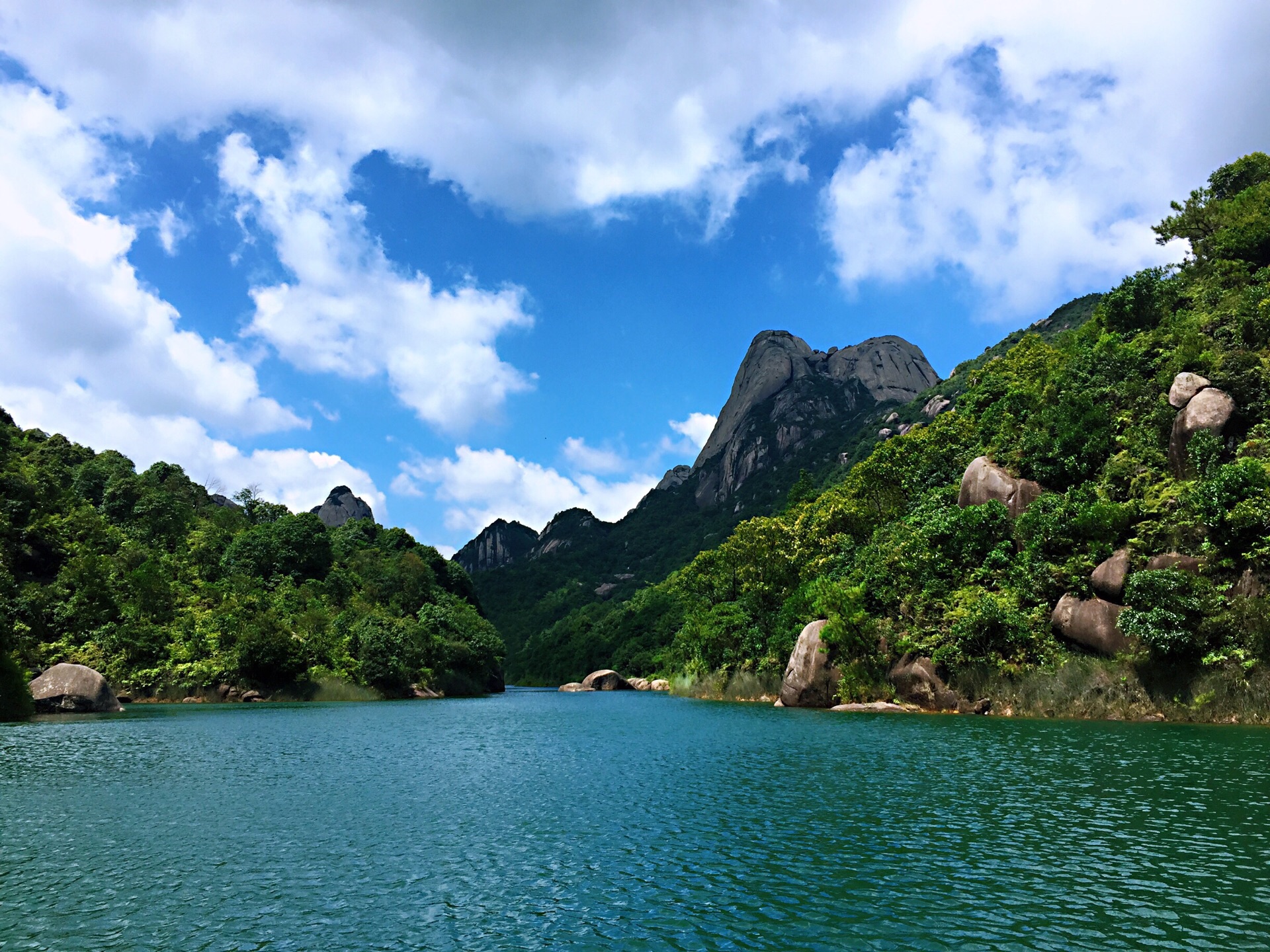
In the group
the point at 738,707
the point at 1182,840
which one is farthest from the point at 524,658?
the point at 1182,840

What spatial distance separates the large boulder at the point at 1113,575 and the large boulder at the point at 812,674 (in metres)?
18.7

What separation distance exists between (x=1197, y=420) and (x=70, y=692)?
69837 millimetres

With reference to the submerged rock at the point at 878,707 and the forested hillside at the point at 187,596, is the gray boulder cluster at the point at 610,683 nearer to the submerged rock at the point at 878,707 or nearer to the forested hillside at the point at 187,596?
the forested hillside at the point at 187,596

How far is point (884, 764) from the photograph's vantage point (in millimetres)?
23266

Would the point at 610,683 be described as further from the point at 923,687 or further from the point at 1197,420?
the point at 1197,420

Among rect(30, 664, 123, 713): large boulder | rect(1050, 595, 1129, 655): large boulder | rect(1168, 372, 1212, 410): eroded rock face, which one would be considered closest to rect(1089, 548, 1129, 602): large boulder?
rect(1050, 595, 1129, 655): large boulder

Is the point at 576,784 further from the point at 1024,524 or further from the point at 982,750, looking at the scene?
the point at 1024,524

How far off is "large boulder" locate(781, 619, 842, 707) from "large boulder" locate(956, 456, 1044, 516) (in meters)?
13.8

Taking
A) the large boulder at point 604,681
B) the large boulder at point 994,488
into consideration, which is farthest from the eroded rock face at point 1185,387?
the large boulder at point 604,681

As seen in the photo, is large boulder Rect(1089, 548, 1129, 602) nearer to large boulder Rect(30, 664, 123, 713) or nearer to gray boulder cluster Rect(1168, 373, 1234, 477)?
gray boulder cluster Rect(1168, 373, 1234, 477)

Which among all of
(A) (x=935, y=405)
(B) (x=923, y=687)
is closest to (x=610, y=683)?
(B) (x=923, y=687)

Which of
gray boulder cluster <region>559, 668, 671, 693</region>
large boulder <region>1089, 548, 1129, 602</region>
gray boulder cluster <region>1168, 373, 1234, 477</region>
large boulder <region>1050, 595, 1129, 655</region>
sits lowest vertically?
gray boulder cluster <region>559, 668, 671, 693</region>

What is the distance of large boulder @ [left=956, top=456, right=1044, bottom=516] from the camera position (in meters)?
45.0

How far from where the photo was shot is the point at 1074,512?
39938 millimetres
